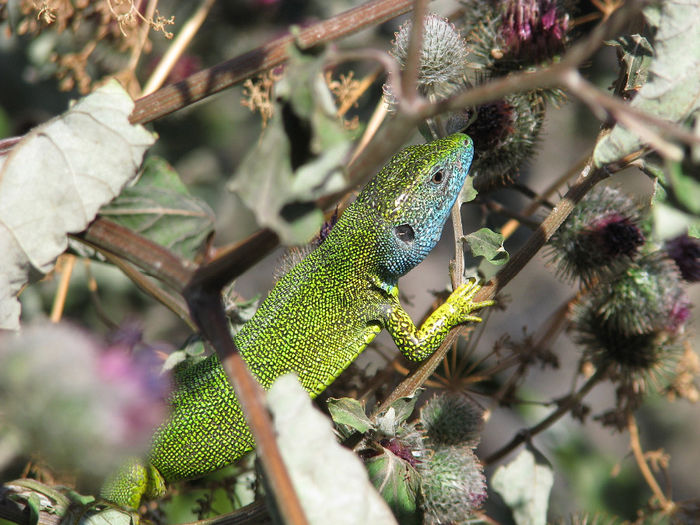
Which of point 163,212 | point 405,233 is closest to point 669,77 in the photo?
point 405,233

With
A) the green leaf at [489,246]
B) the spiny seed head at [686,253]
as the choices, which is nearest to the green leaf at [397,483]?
the green leaf at [489,246]

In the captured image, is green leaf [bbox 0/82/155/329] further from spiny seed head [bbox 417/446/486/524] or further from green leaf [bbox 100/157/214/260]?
spiny seed head [bbox 417/446/486/524]

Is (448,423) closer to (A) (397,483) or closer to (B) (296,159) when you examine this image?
(A) (397,483)

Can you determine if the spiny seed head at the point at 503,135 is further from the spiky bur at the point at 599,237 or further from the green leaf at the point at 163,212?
the green leaf at the point at 163,212

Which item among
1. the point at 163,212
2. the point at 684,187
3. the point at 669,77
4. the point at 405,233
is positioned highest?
the point at 669,77

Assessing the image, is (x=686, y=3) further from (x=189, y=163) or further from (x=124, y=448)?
(x=189, y=163)

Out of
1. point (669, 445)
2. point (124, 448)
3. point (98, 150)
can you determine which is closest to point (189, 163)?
point (98, 150)
